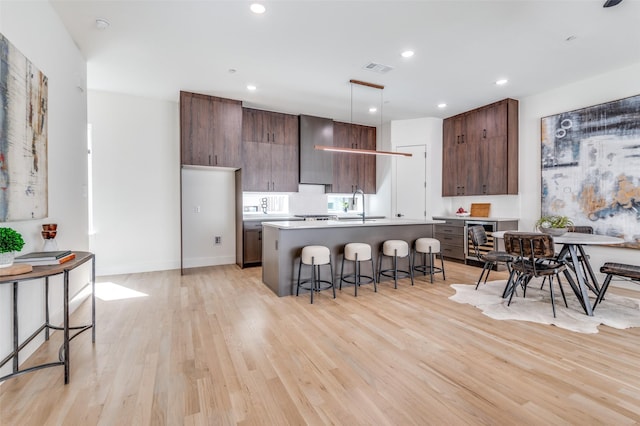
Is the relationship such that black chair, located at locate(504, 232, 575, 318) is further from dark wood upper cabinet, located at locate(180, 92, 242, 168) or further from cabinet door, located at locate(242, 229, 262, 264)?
dark wood upper cabinet, located at locate(180, 92, 242, 168)

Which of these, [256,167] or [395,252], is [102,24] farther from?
[395,252]

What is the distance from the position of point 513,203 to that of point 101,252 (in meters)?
7.12

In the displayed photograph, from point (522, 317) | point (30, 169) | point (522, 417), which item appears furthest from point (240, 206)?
point (522, 417)

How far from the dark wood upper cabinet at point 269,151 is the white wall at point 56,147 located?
2.52m

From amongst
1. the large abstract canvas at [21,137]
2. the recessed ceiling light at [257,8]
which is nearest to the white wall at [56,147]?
the large abstract canvas at [21,137]

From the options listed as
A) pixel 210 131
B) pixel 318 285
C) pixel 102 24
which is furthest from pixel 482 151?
pixel 102 24

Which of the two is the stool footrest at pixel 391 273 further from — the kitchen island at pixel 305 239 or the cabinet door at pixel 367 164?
the cabinet door at pixel 367 164

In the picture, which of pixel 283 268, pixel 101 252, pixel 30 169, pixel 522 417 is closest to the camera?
pixel 522 417

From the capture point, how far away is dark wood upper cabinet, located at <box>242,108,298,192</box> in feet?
18.6

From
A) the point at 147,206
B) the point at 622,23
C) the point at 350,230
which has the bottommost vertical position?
the point at 350,230

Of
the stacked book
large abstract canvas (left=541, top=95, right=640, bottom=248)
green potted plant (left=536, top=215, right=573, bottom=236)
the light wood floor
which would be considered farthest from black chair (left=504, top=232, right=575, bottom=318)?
the stacked book

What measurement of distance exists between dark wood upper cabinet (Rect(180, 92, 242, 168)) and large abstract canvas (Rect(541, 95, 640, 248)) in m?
5.16

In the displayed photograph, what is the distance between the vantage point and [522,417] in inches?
64.4

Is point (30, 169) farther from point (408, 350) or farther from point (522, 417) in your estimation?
point (522, 417)
